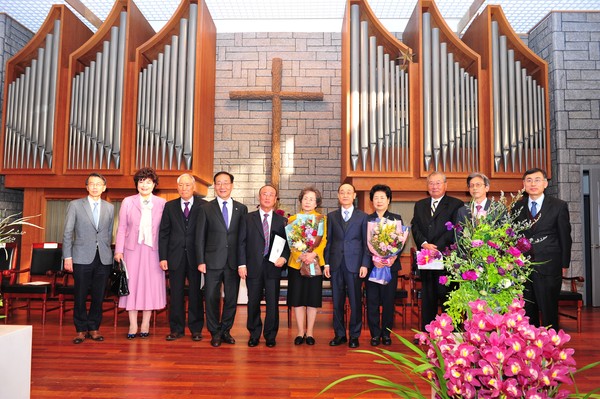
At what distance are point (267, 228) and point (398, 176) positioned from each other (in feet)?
7.50

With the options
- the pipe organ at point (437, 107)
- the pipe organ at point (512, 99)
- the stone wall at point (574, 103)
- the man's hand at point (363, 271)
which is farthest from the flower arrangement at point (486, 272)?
the stone wall at point (574, 103)

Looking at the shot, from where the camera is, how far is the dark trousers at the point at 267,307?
3885mm

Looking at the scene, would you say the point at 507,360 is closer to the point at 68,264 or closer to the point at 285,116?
the point at 68,264

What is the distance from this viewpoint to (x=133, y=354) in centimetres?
352

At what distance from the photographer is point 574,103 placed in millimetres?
6293

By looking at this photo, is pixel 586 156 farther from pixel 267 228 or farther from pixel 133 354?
pixel 133 354

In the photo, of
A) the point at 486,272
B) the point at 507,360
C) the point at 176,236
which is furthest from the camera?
the point at 176,236

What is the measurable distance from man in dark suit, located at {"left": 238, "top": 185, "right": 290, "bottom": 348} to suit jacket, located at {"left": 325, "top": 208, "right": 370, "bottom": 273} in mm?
352

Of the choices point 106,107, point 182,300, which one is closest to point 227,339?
point 182,300

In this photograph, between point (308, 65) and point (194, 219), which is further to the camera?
point (308, 65)

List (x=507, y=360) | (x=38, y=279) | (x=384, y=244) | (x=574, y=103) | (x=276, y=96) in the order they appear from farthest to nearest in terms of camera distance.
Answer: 1. (x=276, y=96)
2. (x=574, y=103)
3. (x=38, y=279)
4. (x=384, y=244)
5. (x=507, y=360)

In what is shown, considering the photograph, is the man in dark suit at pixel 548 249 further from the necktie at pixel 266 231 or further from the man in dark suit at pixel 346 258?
the necktie at pixel 266 231

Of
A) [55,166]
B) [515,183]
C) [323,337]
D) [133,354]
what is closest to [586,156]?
[515,183]

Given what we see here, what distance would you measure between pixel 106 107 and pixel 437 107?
380cm
